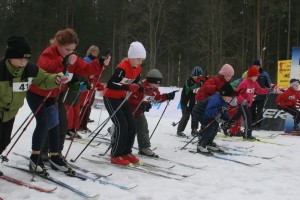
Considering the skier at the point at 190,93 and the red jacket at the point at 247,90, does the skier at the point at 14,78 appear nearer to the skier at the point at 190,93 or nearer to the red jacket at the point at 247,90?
the skier at the point at 190,93

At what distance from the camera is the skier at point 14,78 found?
12.4 feet

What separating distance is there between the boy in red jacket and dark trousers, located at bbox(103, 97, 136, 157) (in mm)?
6467

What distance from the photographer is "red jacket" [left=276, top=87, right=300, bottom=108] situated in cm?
1048

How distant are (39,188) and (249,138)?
6.01m

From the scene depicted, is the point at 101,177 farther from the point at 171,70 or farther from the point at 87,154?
the point at 171,70

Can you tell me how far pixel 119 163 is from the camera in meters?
5.23

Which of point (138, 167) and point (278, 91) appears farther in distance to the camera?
point (278, 91)

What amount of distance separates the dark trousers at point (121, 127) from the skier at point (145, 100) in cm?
55

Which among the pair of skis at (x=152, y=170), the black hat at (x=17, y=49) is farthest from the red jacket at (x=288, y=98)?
the black hat at (x=17, y=49)

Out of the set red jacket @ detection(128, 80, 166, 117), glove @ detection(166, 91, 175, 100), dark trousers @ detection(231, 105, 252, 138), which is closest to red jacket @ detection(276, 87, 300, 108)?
dark trousers @ detection(231, 105, 252, 138)

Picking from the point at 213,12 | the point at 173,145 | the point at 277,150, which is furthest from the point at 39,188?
the point at 213,12

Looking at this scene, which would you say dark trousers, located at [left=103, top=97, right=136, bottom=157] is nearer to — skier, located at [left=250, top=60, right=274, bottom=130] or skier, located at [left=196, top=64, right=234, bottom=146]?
skier, located at [left=196, top=64, right=234, bottom=146]

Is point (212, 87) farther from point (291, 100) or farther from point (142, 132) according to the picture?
point (291, 100)

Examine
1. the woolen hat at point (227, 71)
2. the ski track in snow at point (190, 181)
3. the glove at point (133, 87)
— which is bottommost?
the ski track in snow at point (190, 181)
